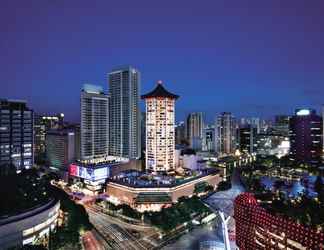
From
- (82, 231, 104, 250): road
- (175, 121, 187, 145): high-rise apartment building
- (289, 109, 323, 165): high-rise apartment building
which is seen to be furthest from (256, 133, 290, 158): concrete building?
(82, 231, 104, 250): road

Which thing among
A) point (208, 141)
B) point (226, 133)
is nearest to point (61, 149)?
point (226, 133)

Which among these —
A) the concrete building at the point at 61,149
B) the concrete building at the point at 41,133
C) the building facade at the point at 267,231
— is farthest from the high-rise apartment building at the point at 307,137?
the concrete building at the point at 41,133

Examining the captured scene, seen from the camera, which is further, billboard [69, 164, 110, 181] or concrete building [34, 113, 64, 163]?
concrete building [34, 113, 64, 163]

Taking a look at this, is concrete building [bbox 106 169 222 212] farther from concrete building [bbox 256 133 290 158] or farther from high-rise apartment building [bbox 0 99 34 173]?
concrete building [bbox 256 133 290 158]

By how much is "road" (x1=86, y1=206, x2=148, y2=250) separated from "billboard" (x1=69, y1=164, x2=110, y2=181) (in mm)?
5915

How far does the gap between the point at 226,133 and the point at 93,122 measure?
23572mm

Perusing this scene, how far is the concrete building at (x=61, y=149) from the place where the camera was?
31.4m

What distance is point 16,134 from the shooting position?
25.5m

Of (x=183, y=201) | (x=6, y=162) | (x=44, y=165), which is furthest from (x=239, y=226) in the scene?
(x=44, y=165)

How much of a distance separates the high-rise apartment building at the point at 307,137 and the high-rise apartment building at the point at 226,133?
1030cm

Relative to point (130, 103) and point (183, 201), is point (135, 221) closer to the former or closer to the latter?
point (183, 201)

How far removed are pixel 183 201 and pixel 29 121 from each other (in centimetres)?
1762

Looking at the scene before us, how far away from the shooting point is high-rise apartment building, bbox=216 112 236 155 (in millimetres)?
45219

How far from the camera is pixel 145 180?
22797 mm
